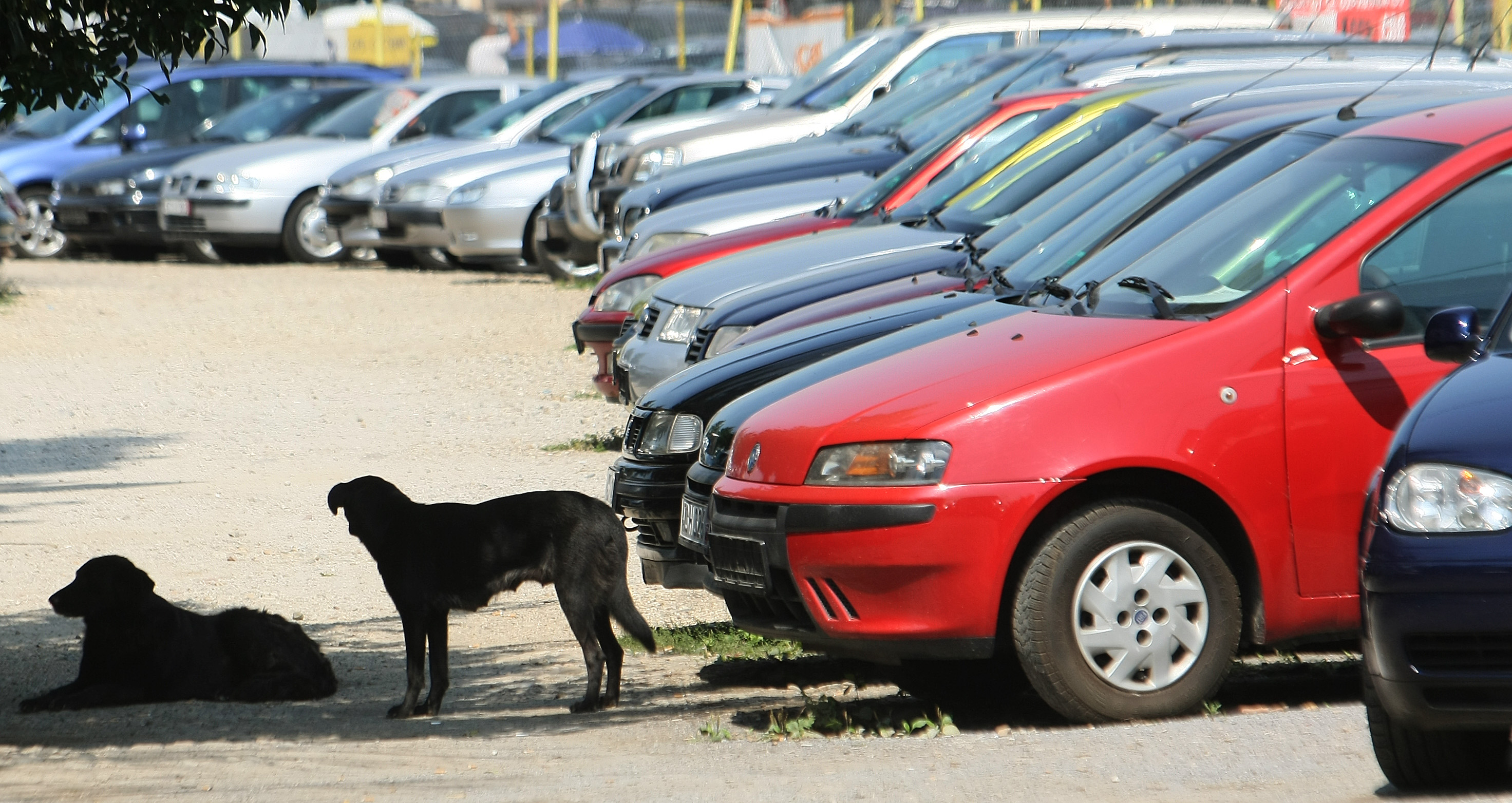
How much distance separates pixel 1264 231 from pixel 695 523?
1.85 meters

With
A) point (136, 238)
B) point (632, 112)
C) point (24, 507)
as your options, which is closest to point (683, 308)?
point (24, 507)

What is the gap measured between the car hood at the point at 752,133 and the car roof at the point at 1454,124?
9.03 m

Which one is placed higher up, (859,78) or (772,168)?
(859,78)

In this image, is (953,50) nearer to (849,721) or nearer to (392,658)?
(392,658)

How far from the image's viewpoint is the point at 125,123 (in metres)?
22.3

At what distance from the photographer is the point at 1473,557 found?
11.8 ft

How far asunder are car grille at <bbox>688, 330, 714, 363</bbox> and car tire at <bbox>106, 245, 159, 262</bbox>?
16.2 m

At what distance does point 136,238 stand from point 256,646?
54.0ft

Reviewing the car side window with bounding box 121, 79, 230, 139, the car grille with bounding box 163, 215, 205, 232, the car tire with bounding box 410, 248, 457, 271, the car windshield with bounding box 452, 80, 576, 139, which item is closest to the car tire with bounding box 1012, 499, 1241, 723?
the car windshield with bounding box 452, 80, 576, 139

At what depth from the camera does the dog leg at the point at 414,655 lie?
5.51 metres

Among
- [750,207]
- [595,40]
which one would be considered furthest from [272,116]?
[595,40]

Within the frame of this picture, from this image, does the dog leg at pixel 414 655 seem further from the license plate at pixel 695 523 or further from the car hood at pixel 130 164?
the car hood at pixel 130 164

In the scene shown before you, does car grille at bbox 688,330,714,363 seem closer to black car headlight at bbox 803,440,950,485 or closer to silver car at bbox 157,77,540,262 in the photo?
black car headlight at bbox 803,440,950,485

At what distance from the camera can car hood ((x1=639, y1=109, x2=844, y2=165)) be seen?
14445 mm
